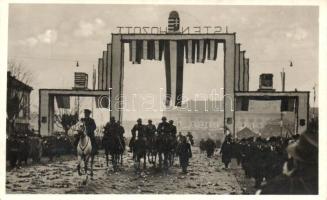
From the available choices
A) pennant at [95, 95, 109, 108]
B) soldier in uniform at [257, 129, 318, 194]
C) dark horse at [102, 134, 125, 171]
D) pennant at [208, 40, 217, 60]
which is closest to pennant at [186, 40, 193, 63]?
pennant at [208, 40, 217, 60]

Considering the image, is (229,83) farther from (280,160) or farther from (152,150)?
(152,150)

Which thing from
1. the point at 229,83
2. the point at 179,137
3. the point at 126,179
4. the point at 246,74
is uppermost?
the point at 246,74


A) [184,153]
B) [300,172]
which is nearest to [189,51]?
[184,153]

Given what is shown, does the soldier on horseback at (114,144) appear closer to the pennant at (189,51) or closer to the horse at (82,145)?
the horse at (82,145)

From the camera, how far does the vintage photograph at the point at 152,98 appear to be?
387 inches

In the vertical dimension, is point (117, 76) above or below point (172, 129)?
above

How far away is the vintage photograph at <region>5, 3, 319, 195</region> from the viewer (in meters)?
9.84

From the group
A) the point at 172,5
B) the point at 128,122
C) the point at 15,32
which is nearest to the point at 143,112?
the point at 128,122

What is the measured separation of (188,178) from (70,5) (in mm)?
3225

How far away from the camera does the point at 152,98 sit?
9953 millimetres

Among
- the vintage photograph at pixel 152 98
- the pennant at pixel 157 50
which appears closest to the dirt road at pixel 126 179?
the vintage photograph at pixel 152 98

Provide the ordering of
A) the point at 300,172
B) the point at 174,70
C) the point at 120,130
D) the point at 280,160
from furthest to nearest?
the point at 174,70, the point at 120,130, the point at 280,160, the point at 300,172

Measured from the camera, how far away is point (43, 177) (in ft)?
32.6

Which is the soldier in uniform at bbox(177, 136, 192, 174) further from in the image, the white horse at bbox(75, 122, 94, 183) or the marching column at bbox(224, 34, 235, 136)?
the white horse at bbox(75, 122, 94, 183)
